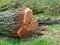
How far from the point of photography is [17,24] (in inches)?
212

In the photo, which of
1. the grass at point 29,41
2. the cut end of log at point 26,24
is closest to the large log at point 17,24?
the cut end of log at point 26,24

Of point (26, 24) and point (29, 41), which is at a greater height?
point (26, 24)

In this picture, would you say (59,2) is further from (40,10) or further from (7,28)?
(7,28)

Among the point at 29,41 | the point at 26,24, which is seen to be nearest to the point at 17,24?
the point at 26,24

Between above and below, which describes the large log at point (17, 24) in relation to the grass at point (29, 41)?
above

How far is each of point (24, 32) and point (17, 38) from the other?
0.81 feet

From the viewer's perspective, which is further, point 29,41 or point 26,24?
point 26,24

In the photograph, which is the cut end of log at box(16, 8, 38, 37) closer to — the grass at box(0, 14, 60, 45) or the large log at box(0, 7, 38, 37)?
the large log at box(0, 7, 38, 37)

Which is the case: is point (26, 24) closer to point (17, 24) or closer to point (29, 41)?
point (17, 24)

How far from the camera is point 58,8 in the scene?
755 cm

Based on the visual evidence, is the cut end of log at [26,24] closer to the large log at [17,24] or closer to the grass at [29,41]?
the large log at [17,24]

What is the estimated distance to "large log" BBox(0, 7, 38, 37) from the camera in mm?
5371

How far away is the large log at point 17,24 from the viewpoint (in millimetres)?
5371

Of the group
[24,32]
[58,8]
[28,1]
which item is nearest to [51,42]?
[24,32]
